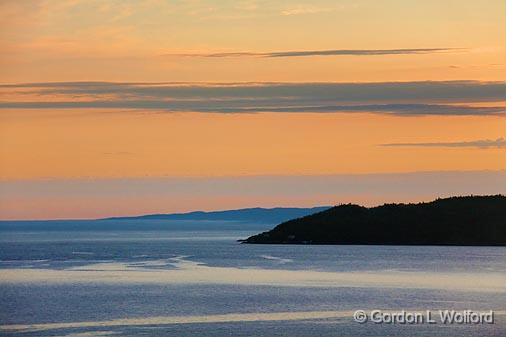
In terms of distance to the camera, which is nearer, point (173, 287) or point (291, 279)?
point (173, 287)

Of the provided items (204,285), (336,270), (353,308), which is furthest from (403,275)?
(353,308)

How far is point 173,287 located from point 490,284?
37428 millimetres

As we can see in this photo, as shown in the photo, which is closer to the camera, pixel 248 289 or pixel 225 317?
pixel 225 317

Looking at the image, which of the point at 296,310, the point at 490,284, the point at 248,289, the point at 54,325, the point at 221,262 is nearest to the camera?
the point at 54,325

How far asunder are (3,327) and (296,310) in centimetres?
2421

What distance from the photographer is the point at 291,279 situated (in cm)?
13838

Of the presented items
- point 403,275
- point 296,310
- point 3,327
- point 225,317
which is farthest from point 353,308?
point 403,275

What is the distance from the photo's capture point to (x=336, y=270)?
16150 cm

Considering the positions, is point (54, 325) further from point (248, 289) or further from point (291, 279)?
point (291, 279)

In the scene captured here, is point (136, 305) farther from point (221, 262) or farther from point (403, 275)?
point (221, 262)

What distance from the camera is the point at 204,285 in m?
127

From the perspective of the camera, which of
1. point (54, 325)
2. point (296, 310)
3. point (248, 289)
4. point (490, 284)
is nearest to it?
point (54, 325)

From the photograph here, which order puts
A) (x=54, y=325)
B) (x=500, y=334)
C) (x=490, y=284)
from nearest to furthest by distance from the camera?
(x=500, y=334)
(x=54, y=325)
(x=490, y=284)

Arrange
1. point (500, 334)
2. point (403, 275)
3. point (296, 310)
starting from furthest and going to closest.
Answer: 1. point (403, 275)
2. point (296, 310)
3. point (500, 334)
